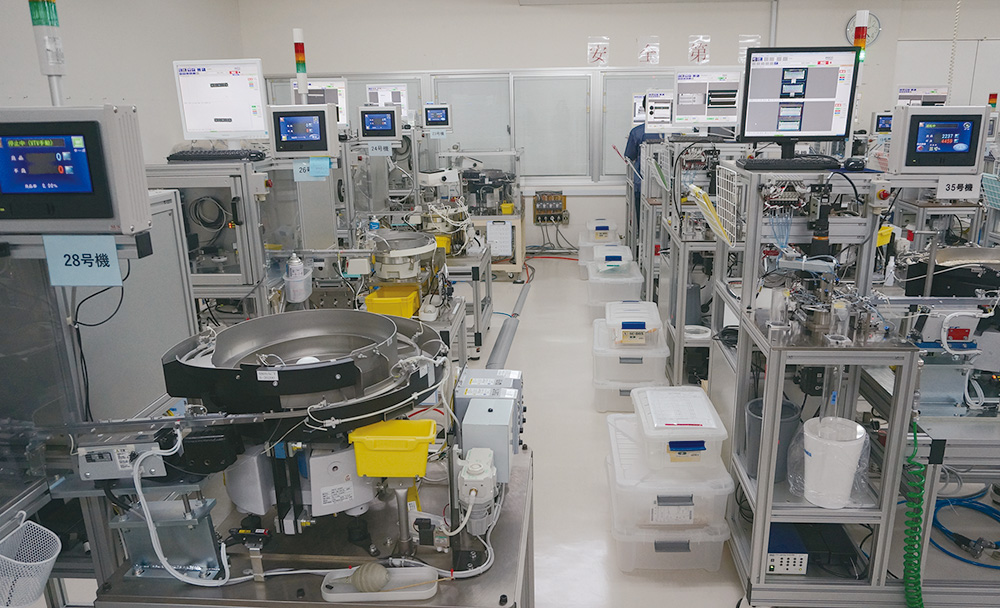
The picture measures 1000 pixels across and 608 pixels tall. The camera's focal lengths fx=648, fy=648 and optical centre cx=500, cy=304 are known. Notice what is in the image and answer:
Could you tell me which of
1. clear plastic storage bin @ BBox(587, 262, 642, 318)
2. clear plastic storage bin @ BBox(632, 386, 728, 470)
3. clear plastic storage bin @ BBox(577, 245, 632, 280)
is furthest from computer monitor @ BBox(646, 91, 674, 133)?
clear plastic storage bin @ BBox(632, 386, 728, 470)

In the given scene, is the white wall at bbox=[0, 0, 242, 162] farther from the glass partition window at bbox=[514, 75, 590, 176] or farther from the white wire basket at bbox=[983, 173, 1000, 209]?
the white wire basket at bbox=[983, 173, 1000, 209]

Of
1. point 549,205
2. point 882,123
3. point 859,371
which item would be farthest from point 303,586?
point 882,123

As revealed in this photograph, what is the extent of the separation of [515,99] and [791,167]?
587 centimetres

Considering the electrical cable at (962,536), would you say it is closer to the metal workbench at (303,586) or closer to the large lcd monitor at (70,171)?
the metal workbench at (303,586)

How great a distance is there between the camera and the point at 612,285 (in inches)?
211

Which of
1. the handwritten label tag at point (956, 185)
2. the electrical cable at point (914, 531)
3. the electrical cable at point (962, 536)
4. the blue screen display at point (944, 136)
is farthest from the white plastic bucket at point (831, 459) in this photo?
the blue screen display at point (944, 136)

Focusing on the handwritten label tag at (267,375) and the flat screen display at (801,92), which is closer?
the handwritten label tag at (267,375)

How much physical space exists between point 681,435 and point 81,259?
2.02m

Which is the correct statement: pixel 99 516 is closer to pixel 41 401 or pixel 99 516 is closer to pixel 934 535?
pixel 41 401

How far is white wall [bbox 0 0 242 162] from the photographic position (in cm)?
454

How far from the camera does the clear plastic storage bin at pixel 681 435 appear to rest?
250cm

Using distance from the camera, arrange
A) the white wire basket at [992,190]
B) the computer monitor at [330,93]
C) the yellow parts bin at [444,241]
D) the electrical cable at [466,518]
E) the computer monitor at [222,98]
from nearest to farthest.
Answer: the electrical cable at [466,518], the computer monitor at [222,98], the yellow parts bin at [444,241], the white wire basket at [992,190], the computer monitor at [330,93]

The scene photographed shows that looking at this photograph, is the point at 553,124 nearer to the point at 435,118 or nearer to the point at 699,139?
the point at 435,118

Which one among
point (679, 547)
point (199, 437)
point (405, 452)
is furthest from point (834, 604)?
point (199, 437)
